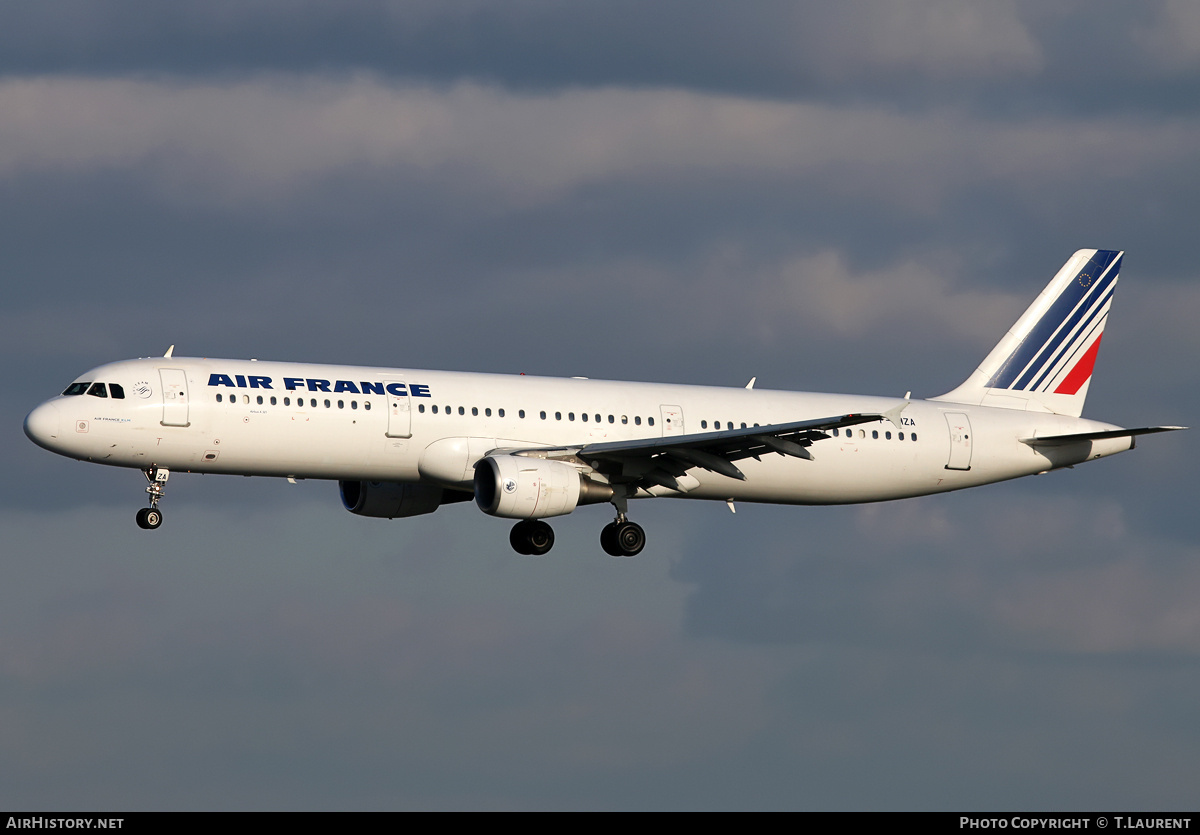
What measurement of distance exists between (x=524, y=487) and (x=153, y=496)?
37.3 ft

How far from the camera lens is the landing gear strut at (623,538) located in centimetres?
6500

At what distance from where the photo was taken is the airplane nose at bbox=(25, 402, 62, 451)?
5809 cm

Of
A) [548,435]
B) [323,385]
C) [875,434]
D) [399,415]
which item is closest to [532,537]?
[548,435]

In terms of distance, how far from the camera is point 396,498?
2665 inches

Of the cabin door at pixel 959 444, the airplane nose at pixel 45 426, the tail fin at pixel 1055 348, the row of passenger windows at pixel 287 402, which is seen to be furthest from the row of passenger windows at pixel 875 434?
the airplane nose at pixel 45 426

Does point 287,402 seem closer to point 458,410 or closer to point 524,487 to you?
point 458,410

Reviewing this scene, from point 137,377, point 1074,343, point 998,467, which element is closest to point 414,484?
point 137,377

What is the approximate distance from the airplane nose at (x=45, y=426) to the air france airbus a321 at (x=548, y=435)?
1.7 inches

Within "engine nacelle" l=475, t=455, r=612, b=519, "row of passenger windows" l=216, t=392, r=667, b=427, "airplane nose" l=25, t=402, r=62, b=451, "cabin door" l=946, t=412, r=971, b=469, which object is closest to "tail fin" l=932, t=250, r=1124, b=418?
"cabin door" l=946, t=412, r=971, b=469

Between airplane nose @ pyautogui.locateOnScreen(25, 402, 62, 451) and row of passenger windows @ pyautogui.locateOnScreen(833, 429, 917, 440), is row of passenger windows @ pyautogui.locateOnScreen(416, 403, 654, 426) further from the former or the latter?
airplane nose @ pyautogui.locateOnScreen(25, 402, 62, 451)

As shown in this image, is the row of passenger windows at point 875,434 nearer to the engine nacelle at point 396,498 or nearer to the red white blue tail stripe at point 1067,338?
the red white blue tail stripe at point 1067,338

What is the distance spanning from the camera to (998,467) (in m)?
70.8
